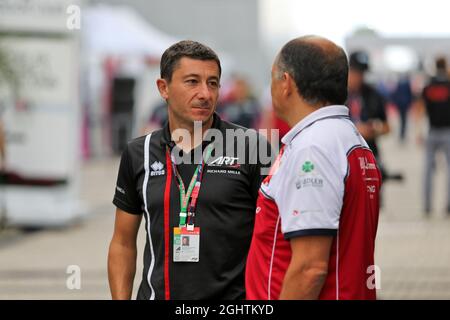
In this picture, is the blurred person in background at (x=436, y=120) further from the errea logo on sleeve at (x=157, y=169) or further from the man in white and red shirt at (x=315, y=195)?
the man in white and red shirt at (x=315, y=195)

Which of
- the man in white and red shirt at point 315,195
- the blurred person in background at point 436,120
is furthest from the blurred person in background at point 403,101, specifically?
the man in white and red shirt at point 315,195

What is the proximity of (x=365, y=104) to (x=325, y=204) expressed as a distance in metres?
5.86

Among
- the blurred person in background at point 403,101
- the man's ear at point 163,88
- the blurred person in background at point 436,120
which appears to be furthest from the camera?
the blurred person in background at point 403,101

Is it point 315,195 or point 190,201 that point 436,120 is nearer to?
point 190,201

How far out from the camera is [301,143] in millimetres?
3131

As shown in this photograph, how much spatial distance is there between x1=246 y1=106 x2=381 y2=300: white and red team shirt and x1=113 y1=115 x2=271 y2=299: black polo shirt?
2.07 feet

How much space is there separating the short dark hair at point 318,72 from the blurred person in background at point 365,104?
17.4ft

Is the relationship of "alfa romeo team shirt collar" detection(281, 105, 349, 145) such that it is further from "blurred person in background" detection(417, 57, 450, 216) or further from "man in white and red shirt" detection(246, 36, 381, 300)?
"blurred person in background" detection(417, 57, 450, 216)

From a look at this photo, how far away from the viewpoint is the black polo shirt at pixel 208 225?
12.9ft

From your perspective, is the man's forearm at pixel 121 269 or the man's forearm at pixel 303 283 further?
the man's forearm at pixel 121 269

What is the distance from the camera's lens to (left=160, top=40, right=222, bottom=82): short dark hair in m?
4.01

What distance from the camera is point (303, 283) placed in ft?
10.0

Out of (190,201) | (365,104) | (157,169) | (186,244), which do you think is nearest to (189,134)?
(157,169)
